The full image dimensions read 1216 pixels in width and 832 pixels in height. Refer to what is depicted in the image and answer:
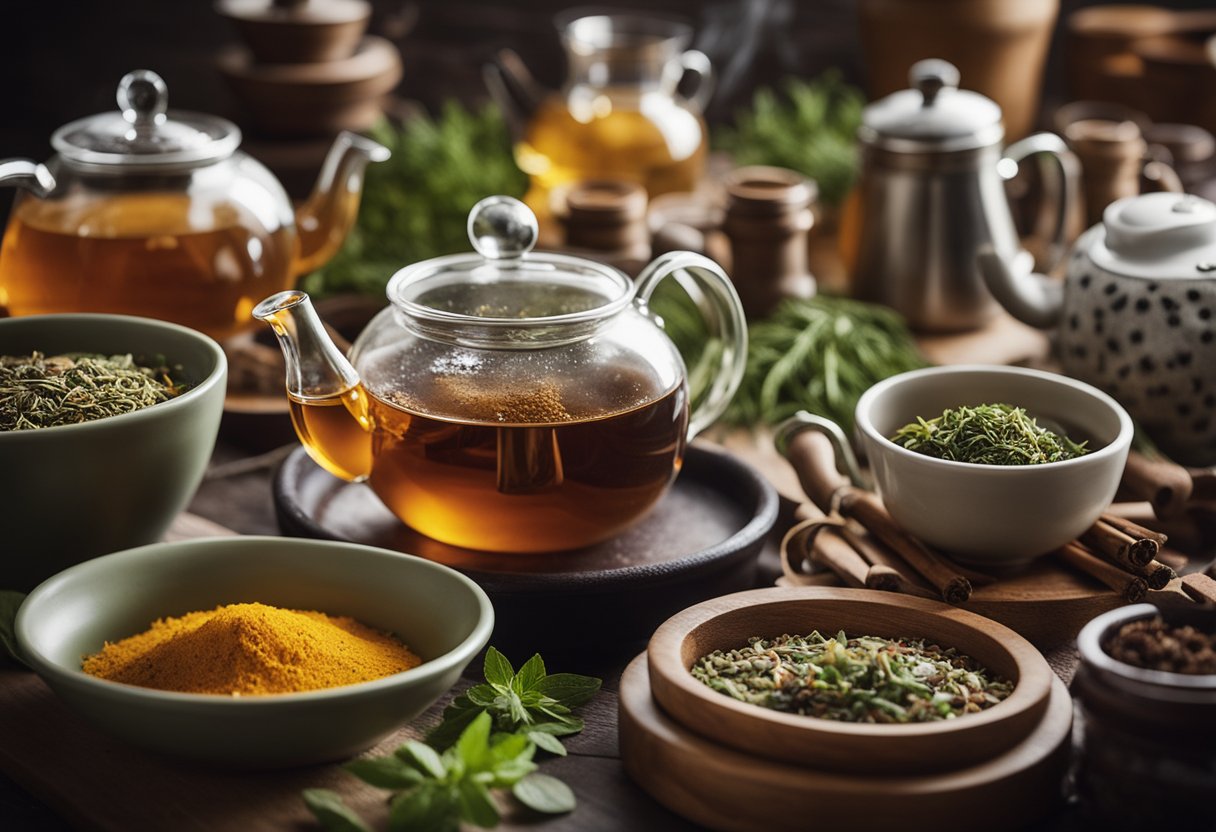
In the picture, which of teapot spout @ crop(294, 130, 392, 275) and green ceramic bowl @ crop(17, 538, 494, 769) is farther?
teapot spout @ crop(294, 130, 392, 275)

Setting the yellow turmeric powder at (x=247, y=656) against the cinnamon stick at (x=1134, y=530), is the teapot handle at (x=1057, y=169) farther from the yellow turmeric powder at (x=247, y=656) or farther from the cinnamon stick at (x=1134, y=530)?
the yellow turmeric powder at (x=247, y=656)

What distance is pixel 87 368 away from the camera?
126 cm

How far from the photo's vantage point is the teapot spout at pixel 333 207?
166 cm

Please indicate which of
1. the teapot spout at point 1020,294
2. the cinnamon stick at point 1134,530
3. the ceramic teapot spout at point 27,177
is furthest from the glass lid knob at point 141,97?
the cinnamon stick at point 1134,530

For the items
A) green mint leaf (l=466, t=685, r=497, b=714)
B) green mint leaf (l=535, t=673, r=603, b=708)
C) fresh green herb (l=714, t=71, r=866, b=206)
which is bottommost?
green mint leaf (l=535, t=673, r=603, b=708)

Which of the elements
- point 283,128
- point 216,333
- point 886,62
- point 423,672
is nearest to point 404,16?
point 283,128

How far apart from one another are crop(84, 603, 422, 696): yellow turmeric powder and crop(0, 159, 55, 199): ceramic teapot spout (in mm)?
581

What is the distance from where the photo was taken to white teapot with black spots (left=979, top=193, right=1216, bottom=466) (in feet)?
4.67

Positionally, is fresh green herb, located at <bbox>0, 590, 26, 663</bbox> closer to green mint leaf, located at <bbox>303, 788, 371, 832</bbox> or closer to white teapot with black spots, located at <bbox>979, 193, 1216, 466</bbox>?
green mint leaf, located at <bbox>303, 788, 371, 832</bbox>

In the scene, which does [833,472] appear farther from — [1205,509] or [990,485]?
[1205,509]

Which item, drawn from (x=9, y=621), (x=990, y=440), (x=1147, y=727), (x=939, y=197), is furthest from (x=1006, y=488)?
(x=9, y=621)

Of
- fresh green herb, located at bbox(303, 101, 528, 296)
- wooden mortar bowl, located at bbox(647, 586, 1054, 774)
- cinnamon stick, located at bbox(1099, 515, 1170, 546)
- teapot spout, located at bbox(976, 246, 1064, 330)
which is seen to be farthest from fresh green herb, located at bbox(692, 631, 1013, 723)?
fresh green herb, located at bbox(303, 101, 528, 296)

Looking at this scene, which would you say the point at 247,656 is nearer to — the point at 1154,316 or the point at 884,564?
the point at 884,564

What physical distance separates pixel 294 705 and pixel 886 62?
160 centimetres
